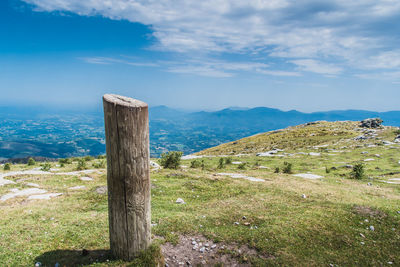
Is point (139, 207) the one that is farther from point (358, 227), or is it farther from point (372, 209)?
point (372, 209)

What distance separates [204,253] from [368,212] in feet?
27.5

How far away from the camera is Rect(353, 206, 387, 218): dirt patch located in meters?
10.2

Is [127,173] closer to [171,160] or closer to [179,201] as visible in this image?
[179,201]

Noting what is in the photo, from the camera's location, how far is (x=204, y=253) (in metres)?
7.32

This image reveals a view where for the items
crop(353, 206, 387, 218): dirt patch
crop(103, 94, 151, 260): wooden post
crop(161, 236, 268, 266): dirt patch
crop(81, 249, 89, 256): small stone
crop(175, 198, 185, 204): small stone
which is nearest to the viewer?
crop(103, 94, 151, 260): wooden post

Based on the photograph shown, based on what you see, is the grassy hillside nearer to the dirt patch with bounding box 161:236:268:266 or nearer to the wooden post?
the dirt patch with bounding box 161:236:268:266

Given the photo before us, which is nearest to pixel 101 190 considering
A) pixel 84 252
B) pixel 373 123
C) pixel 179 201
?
pixel 179 201

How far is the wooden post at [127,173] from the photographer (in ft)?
17.9

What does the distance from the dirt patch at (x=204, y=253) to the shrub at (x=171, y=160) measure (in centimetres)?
1457

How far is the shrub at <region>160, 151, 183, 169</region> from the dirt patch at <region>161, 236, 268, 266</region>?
14.6 m

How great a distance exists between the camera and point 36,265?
20.4 ft

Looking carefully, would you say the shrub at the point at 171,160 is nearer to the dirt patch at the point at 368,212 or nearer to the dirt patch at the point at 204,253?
the dirt patch at the point at 204,253

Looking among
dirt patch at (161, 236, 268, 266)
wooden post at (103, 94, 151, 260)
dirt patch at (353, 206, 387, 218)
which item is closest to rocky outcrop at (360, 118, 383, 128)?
dirt patch at (353, 206, 387, 218)

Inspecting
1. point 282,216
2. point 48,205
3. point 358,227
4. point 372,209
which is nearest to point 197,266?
point 282,216
